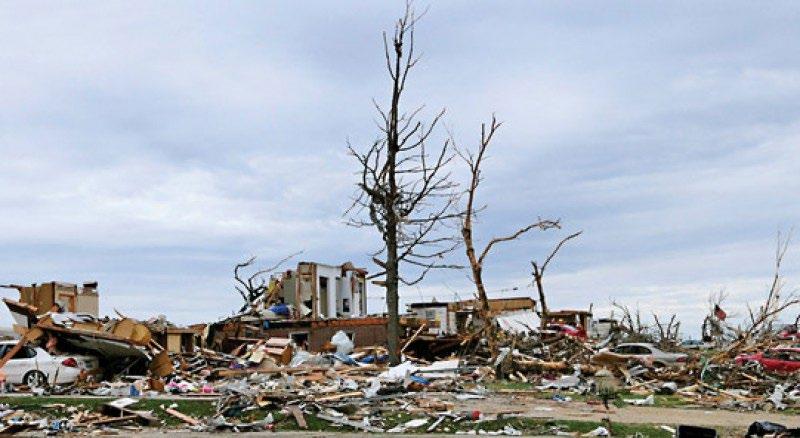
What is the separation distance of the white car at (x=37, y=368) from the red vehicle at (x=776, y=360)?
60.7 ft

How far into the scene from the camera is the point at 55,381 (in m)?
23.1

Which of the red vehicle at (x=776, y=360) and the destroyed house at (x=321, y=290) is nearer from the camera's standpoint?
the red vehicle at (x=776, y=360)

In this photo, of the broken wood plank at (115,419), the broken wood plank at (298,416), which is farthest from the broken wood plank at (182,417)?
the broken wood plank at (298,416)

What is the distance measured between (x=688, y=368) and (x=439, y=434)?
12.6m

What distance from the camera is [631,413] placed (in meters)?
17.9

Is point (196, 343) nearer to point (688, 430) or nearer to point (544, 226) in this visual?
point (544, 226)

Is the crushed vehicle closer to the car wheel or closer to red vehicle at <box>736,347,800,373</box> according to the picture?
red vehicle at <box>736,347,800,373</box>

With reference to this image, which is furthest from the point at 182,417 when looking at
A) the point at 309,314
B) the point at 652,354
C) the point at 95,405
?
the point at 309,314

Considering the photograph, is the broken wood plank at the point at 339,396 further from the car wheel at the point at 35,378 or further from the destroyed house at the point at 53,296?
the destroyed house at the point at 53,296

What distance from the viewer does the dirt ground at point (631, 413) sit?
54.5ft

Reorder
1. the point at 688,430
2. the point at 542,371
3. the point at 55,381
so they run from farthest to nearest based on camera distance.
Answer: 1. the point at 542,371
2. the point at 55,381
3. the point at 688,430

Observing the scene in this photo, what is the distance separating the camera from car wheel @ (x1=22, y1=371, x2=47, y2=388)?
75.0 ft

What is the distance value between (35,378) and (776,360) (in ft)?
71.1

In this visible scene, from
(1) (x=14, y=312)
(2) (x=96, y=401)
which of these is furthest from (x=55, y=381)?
(1) (x=14, y=312)
